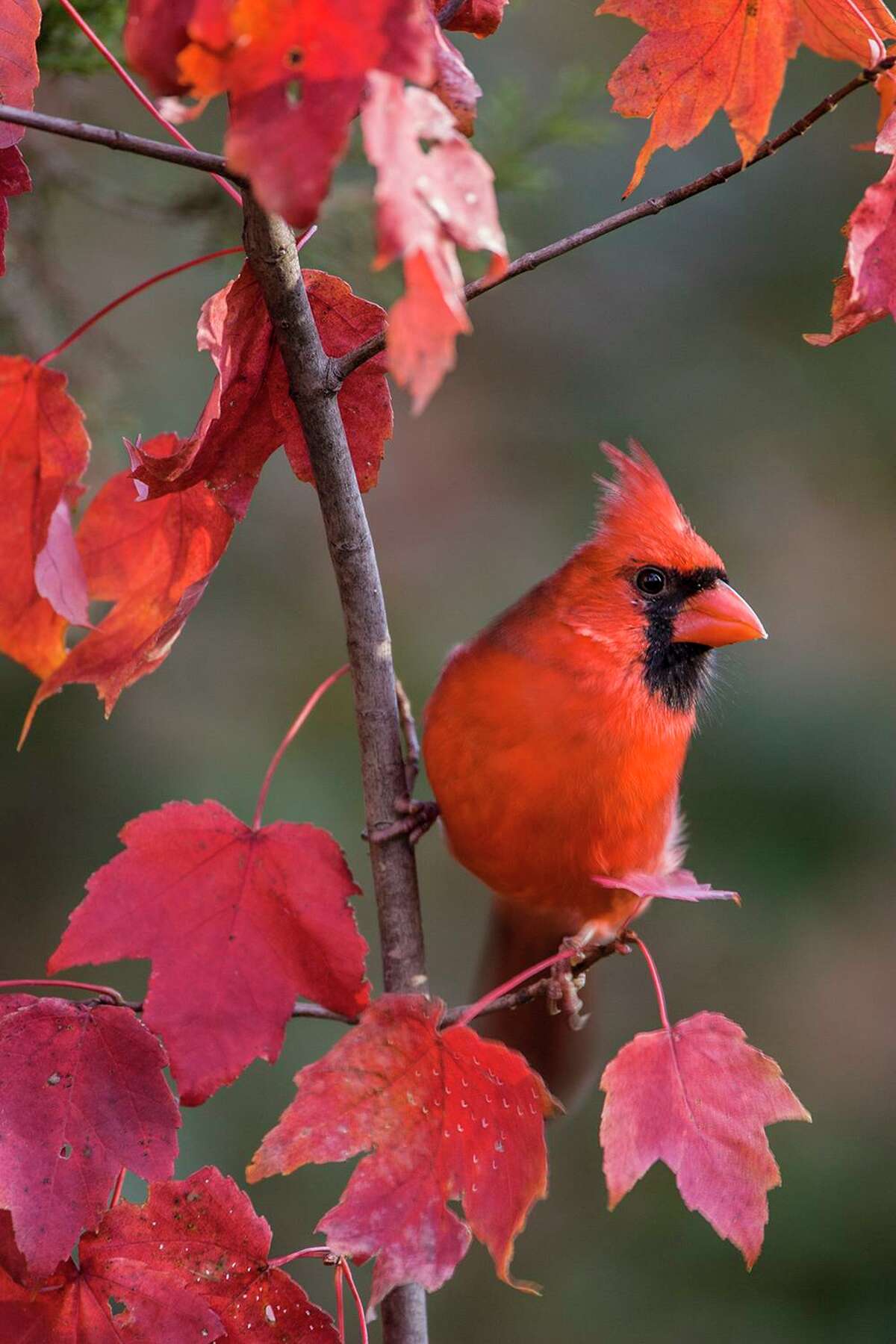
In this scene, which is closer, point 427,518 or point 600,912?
point 600,912

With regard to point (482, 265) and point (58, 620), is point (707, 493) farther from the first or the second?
point (58, 620)

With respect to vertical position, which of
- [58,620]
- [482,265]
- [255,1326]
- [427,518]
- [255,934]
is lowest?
[255,1326]

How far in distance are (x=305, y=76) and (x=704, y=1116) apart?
0.64 metres

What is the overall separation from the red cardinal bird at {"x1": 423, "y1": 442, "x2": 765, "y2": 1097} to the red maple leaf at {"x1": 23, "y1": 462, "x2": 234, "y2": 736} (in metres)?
0.36

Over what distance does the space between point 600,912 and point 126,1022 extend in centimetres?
64

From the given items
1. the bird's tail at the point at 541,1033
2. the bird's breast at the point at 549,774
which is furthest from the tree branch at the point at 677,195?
the bird's tail at the point at 541,1033

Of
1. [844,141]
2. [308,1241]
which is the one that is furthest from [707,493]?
[308,1241]

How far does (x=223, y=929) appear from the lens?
2.96 ft

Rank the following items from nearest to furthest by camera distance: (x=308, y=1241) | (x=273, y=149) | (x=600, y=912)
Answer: (x=273, y=149) → (x=600, y=912) → (x=308, y=1241)

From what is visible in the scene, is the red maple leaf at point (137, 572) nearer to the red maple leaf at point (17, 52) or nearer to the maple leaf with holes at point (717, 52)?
the red maple leaf at point (17, 52)

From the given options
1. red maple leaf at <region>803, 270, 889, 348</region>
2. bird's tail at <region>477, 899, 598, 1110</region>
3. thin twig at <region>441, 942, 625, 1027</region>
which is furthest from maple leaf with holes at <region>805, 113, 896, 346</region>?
bird's tail at <region>477, 899, 598, 1110</region>

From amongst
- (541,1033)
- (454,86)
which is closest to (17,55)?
(454,86)

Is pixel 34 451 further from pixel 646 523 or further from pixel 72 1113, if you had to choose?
pixel 646 523

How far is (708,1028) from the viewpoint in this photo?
90 cm
